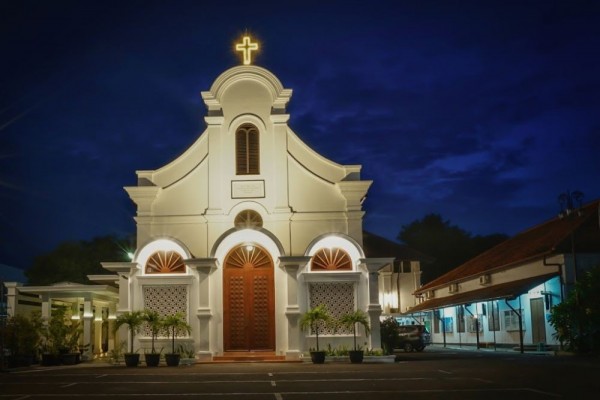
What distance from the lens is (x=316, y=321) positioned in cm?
2627

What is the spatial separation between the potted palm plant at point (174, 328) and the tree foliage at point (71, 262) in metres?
28.0

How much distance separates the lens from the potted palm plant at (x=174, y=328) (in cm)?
2533

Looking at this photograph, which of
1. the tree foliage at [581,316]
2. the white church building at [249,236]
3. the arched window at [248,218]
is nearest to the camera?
the tree foliage at [581,316]

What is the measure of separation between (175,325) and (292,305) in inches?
163

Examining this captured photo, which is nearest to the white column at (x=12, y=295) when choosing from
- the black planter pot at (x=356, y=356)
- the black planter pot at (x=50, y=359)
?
the black planter pot at (x=50, y=359)

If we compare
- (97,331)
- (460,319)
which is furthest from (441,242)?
(97,331)

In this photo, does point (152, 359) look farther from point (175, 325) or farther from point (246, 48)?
point (246, 48)

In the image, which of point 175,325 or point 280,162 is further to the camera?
point 280,162

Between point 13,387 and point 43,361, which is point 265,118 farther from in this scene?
point 13,387

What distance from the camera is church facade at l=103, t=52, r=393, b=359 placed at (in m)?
26.8

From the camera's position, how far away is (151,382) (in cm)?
1798

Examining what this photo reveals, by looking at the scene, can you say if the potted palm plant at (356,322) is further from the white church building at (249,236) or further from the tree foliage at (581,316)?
the tree foliage at (581,316)

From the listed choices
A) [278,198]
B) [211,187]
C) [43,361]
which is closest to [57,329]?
[43,361]

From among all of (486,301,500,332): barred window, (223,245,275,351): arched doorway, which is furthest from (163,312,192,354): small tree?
(486,301,500,332): barred window
